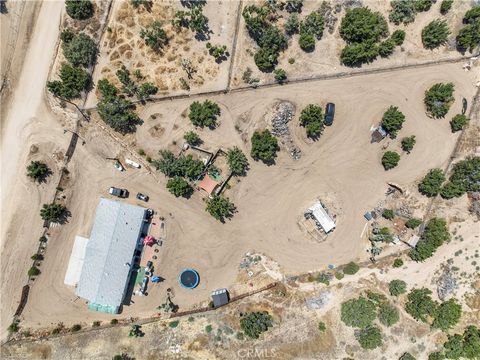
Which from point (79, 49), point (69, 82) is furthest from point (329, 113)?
point (69, 82)

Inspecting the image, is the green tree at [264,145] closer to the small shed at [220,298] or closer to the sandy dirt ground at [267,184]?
the sandy dirt ground at [267,184]

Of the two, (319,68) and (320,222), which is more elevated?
(319,68)

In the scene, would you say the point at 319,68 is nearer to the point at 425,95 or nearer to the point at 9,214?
the point at 425,95

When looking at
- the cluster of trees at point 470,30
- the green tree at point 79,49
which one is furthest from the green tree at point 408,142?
the green tree at point 79,49

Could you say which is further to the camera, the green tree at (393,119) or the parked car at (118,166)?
the parked car at (118,166)

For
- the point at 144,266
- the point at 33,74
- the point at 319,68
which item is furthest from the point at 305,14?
the point at 144,266
